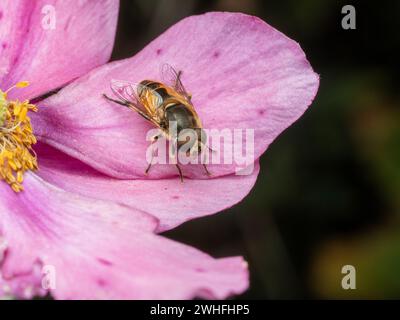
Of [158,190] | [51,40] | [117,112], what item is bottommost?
[158,190]

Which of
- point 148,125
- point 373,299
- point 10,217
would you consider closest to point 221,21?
point 148,125

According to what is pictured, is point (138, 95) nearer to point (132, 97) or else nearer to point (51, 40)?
point (132, 97)

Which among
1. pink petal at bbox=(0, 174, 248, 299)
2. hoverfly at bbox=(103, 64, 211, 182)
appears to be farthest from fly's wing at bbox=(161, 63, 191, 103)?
pink petal at bbox=(0, 174, 248, 299)

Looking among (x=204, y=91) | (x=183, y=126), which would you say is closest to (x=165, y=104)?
(x=183, y=126)

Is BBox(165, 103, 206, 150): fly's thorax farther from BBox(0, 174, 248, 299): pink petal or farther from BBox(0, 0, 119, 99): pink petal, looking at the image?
BBox(0, 0, 119, 99): pink petal

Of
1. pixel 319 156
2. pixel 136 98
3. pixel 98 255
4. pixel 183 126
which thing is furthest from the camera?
pixel 319 156

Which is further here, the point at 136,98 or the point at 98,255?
the point at 136,98
